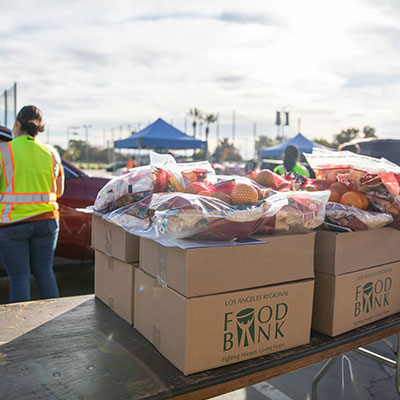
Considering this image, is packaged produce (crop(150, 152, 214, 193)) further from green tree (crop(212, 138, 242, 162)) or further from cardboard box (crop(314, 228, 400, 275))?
green tree (crop(212, 138, 242, 162))

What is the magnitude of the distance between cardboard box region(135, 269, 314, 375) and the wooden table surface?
38 millimetres

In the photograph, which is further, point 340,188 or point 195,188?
point 340,188

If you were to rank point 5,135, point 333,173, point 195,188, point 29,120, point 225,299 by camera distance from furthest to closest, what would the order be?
point 5,135 → point 29,120 → point 333,173 → point 195,188 → point 225,299

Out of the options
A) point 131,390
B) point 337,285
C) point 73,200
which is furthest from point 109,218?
point 73,200

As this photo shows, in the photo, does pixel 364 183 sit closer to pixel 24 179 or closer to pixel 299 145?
pixel 24 179

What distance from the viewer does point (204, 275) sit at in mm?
1233

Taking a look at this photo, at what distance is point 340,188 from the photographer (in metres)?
1.75

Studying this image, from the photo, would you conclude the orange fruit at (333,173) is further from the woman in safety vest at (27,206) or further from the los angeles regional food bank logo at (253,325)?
the woman in safety vest at (27,206)

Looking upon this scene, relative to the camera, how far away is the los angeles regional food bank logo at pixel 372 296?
1.65 meters

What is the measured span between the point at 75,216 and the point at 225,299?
3267 mm

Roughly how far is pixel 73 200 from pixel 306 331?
3205 mm

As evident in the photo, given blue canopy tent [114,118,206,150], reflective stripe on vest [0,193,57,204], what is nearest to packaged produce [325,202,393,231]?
reflective stripe on vest [0,193,57,204]

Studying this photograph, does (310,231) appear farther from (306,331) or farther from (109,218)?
(109,218)

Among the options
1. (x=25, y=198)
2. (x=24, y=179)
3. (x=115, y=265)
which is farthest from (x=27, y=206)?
(x=115, y=265)
